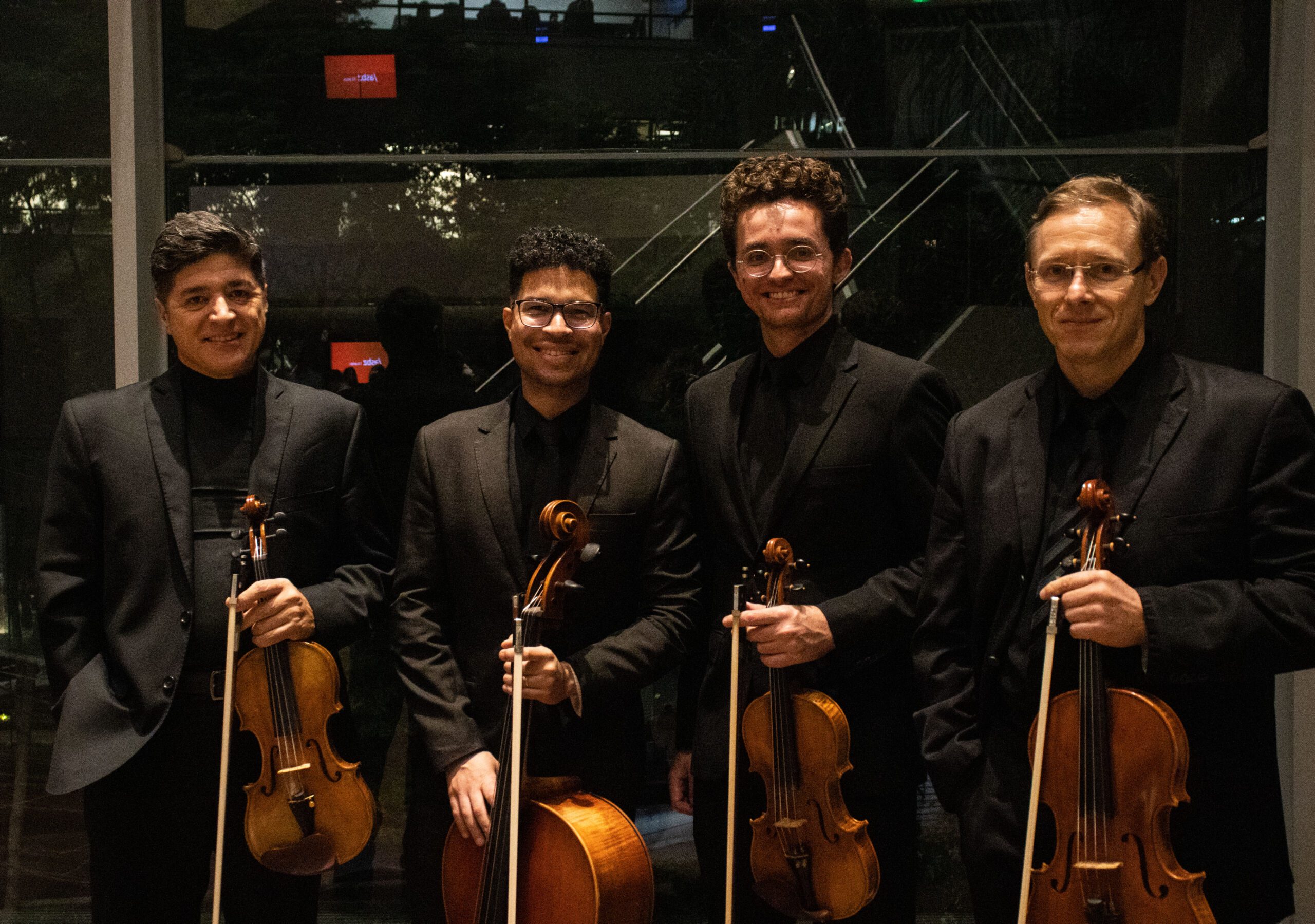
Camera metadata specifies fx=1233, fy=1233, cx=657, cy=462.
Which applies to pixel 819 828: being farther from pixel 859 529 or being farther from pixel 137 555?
pixel 137 555

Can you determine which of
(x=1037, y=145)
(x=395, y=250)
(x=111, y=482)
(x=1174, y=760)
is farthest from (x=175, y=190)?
(x=1174, y=760)

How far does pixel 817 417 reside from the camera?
2.47m

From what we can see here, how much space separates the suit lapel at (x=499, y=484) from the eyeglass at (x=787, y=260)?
2.01ft

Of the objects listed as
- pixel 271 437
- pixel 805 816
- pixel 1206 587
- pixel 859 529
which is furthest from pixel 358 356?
pixel 1206 587

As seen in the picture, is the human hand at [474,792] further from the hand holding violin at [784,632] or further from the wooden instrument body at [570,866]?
the hand holding violin at [784,632]

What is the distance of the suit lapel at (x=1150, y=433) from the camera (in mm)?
2031

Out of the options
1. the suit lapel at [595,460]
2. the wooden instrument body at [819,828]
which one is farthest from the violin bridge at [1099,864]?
the suit lapel at [595,460]

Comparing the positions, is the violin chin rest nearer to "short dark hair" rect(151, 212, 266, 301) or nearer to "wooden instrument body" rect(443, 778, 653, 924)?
"wooden instrument body" rect(443, 778, 653, 924)

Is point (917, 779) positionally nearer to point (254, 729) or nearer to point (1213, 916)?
point (1213, 916)

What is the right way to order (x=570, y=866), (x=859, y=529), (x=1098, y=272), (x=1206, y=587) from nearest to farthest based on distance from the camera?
(x=1206, y=587) → (x=1098, y=272) → (x=570, y=866) → (x=859, y=529)

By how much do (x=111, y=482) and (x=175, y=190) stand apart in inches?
52.5

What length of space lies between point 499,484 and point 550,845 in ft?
2.38

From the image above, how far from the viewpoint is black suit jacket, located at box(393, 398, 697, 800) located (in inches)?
96.1

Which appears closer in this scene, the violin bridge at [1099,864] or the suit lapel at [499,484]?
the violin bridge at [1099,864]
